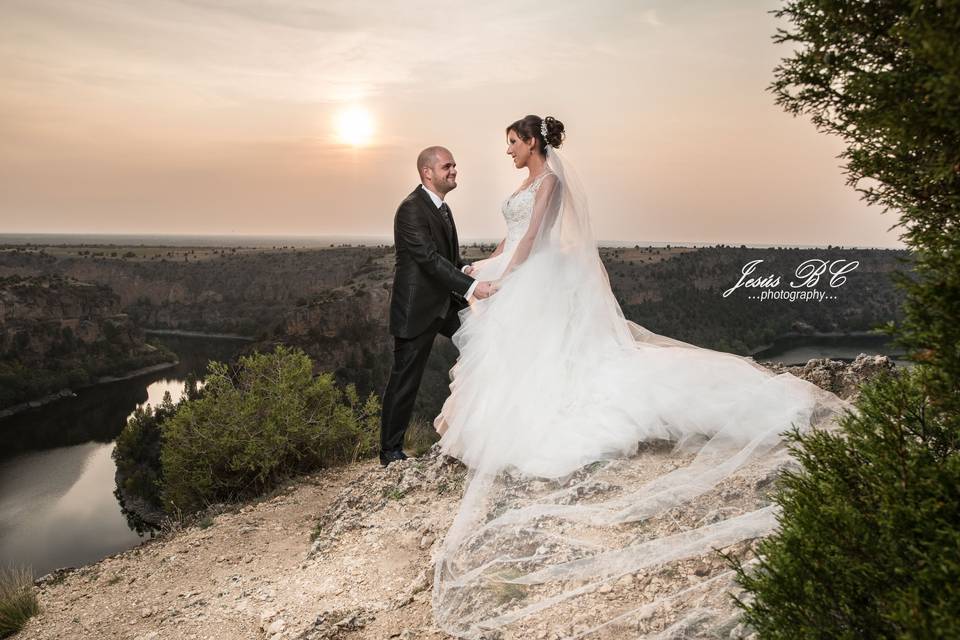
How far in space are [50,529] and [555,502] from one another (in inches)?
1444

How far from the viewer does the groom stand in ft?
18.2

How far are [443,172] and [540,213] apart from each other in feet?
3.42

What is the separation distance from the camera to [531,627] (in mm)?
2910

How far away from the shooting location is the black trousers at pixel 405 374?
5.77 meters

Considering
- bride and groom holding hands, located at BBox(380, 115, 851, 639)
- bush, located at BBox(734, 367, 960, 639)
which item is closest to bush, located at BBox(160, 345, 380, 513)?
bride and groom holding hands, located at BBox(380, 115, 851, 639)

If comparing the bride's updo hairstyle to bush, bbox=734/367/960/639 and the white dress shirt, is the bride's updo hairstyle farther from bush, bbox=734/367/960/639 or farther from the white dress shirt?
bush, bbox=734/367/960/639

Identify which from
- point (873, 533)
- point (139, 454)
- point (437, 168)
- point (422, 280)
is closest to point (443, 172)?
point (437, 168)

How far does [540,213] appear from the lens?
5281 mm

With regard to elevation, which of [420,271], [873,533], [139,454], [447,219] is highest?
[447,219]

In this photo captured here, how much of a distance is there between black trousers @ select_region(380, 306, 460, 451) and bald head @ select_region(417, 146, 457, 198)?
47.5 inches

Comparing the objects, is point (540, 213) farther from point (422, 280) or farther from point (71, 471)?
point (71, 471)

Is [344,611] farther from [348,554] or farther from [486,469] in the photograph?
[486,469]

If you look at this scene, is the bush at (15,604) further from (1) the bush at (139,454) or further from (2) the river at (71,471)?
(1) the bush at (139,454)

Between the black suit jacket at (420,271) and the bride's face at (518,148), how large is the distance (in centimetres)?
89
